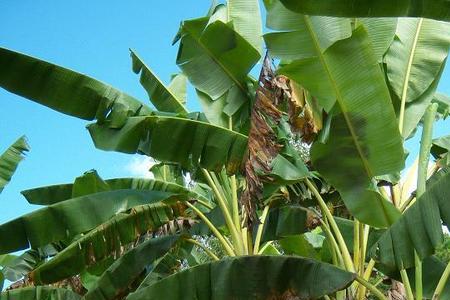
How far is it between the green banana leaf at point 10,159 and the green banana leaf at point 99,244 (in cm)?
109

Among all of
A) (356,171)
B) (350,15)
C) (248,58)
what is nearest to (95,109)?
(248,58)

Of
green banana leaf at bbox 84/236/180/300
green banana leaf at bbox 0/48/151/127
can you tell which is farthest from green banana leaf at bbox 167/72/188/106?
green banana leaf at bbox 84/236/180/300

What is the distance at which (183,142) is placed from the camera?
15.1 ft

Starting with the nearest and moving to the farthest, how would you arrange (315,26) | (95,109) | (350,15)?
(350,15) < (315,26) < (95,109)

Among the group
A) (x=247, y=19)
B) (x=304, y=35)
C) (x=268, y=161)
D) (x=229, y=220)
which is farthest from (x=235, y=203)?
(x=304, y=35)

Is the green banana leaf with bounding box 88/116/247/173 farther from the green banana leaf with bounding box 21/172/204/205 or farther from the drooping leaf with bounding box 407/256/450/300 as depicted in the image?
the drooping leaf with bounding box 407/256/450/300

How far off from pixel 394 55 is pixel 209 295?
2.34 m

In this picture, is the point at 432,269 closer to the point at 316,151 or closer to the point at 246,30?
the point at 316,151

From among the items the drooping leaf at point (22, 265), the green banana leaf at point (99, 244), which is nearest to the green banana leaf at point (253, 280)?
the green banana leaf at point (99, 244)

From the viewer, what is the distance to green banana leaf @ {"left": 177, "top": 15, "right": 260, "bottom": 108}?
15.2ft

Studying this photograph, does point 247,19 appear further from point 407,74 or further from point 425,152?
point 425,152

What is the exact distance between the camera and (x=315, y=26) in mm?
3875

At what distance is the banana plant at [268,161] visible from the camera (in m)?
3.71

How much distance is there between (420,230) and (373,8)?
4.95 feet
